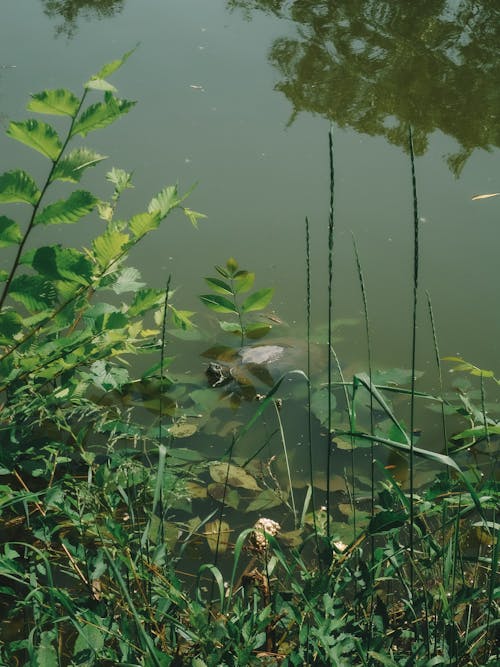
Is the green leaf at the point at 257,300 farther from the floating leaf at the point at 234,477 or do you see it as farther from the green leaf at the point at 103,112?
the green leaf at the point at 103,112

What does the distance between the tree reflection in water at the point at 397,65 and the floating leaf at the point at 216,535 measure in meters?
2.11

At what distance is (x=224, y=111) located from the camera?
12.1 feet

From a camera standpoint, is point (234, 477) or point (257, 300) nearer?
point (234, 477)

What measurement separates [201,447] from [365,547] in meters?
0.49

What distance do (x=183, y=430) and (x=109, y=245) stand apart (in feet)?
2.24

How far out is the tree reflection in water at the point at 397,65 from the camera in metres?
3.62

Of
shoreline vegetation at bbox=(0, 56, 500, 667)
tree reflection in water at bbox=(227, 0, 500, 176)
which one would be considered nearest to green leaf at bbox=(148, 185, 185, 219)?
shoreline vegetation at bbox=(0, 56, 500, 667)

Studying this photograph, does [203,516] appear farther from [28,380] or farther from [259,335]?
[259,335]

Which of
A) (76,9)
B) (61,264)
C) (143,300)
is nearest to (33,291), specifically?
(61,264)

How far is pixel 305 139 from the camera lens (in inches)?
139

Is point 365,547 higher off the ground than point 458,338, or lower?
lower

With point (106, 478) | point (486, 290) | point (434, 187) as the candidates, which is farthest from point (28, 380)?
point (434, 187)

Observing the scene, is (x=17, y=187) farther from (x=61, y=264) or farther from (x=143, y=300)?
(x=143, y=300)

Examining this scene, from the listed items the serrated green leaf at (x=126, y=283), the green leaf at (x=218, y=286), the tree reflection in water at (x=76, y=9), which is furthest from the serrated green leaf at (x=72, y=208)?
the tree reflection in water at (x=76, y=9)
